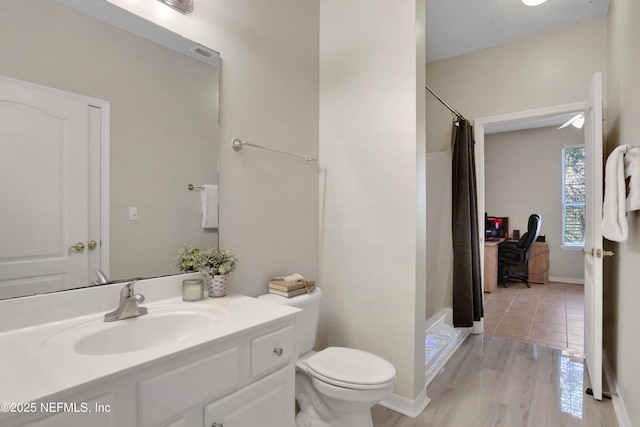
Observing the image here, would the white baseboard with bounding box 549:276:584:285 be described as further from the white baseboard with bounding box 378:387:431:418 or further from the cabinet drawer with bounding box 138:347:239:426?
the cabinet drawer with bounding box 138:347:239:426

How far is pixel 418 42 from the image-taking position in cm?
197

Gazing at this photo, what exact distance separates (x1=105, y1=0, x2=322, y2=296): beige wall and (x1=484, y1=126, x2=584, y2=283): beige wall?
519 cm

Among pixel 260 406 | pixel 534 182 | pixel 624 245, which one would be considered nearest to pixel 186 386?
pixel 260 406

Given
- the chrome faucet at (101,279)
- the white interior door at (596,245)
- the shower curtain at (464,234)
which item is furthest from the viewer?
the shower curtain at (464,234)

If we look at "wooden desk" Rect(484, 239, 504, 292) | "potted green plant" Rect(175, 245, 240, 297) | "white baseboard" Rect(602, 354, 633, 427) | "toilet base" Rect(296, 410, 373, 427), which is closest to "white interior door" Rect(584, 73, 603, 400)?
"white baseboard" Rect(602, 354, 633, 427)

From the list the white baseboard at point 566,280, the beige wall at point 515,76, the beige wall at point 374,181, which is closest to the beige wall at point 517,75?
the beige wall at point 515,76

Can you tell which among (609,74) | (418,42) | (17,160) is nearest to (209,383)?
(17,160)

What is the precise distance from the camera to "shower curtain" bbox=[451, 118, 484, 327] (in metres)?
2.88

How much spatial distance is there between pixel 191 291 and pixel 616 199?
7.22 feet

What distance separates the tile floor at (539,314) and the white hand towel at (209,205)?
3.00 metres

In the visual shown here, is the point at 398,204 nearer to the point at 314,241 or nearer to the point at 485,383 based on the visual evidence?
the point at 314,241

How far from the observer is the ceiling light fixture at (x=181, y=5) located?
57.4 inches

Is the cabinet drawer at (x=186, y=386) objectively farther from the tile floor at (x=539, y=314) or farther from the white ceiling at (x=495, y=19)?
the tile floor at (x=539, y=314)

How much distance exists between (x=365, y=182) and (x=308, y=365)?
114 centimetres
